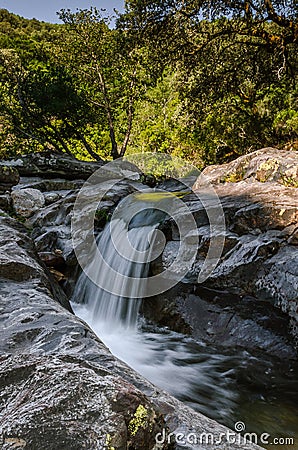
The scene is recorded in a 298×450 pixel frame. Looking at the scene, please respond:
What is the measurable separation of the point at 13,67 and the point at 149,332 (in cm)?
1509

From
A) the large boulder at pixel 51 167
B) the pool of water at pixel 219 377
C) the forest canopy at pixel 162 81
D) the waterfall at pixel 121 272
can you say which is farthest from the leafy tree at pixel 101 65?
the pool of water at pixel 219 377

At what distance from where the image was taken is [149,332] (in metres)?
4.82

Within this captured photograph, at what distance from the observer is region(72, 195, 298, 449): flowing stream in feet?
10.1

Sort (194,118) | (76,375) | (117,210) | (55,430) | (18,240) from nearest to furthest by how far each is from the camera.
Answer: (55,430), (76,375), (18,240), (117,210), (194,118)

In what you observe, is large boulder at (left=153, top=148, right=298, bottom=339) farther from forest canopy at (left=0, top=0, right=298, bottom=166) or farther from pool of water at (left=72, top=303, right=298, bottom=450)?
forest canopy at (left=0, top=0, right=298, bottom=166)

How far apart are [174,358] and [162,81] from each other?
1458cm

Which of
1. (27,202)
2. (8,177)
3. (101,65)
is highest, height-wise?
(101,65)

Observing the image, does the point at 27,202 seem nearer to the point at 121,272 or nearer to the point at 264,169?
the point at 121,272

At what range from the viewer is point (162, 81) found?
16.4 metres

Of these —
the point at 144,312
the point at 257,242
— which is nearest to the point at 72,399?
the point at 257,242

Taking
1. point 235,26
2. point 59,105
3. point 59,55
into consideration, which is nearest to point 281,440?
point 235,26

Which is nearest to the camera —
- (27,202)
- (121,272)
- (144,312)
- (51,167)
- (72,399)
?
(72,399)

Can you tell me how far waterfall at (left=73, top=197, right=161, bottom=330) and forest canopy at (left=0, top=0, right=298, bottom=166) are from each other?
19.5ft

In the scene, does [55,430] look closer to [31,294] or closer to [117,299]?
[31,294]
